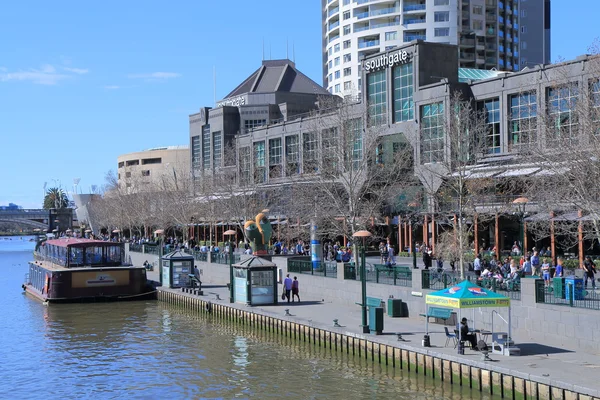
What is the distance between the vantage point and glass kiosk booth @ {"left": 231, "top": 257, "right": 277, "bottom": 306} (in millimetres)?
44031

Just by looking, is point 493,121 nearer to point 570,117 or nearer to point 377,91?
point 377,91

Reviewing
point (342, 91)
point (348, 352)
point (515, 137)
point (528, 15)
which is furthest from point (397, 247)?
point (528, 15)

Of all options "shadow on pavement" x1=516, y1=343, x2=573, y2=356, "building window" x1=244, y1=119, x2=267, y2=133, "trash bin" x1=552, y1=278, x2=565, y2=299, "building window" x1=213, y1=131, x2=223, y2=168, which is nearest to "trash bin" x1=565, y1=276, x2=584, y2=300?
"trash bin" x1=552, y1=278, x2=565, y2=299

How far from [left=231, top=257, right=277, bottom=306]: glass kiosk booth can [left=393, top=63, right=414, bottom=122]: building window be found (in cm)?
3072

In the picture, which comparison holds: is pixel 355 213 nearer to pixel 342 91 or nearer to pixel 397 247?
pixel 397 247

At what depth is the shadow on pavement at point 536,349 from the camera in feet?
89.9

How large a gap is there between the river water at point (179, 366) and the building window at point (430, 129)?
843 inches

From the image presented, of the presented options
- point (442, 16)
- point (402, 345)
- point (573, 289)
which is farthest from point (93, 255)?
point (442, 16)

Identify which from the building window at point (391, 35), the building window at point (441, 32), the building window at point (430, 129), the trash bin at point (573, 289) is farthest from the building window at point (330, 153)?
the building window at point (441, 32)

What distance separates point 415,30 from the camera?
125250mm

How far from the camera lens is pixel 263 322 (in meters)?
40.5

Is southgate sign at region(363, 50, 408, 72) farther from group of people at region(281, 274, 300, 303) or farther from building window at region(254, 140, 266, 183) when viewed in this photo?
group of people at region(281, 274, 300, 303)

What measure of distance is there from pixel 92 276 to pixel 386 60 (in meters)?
34.0

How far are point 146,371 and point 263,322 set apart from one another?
9555 millimetres
